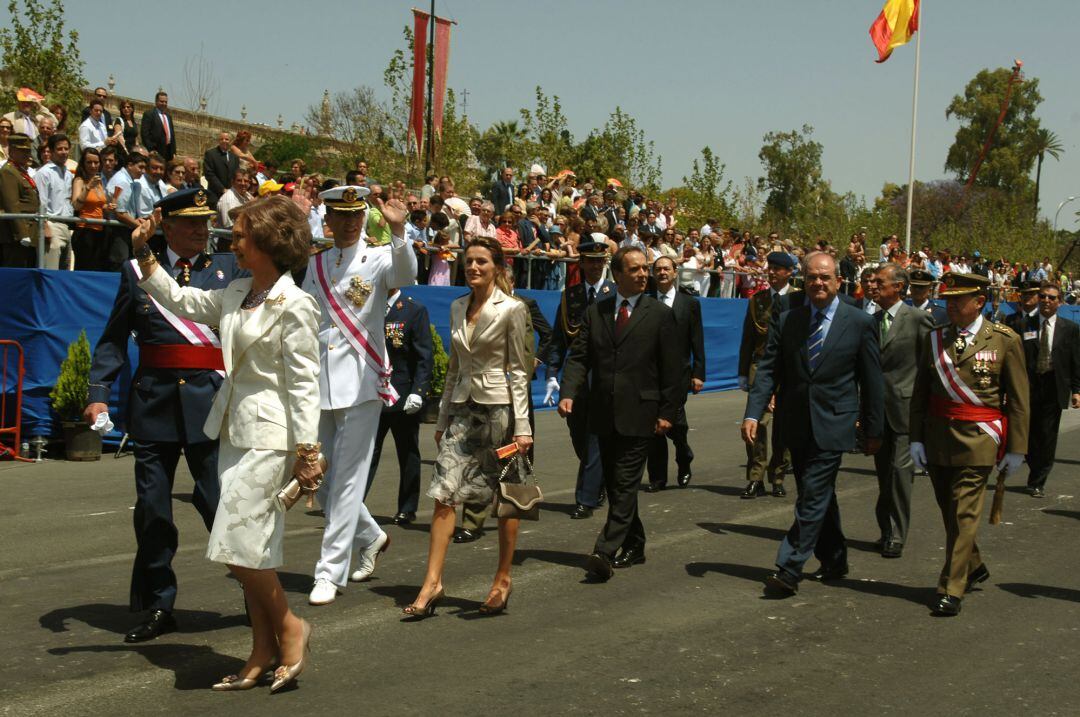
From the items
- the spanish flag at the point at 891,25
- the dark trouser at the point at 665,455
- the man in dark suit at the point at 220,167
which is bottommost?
the dark trouser at the point at 665,455

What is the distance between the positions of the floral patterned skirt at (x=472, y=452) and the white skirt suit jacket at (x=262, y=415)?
61.7 inches

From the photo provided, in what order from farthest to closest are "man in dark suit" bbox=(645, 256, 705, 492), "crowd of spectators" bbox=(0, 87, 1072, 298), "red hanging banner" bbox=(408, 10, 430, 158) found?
"red hanging banner" bbox=(408, 10, 430, 158) → "crowd of spectators" bbox=(0, 87, 1072, 298) → "man in dark suit" bbox=(645, 256, 705, 492)

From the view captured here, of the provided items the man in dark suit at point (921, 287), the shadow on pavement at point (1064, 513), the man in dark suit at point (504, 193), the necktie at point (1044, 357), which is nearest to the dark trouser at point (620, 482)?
the man in dark suit at point (921, 287)

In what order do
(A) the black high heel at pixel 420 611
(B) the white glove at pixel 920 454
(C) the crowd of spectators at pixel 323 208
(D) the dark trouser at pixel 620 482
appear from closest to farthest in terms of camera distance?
1. (A) the black high heel at pixel 420 611
2. (B) the white glove at pixel 920 454
3. (D) the dark trouser at pixel 620 482
4. (C) the crowd of spectators at pixel 323 208

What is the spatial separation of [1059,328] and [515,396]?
795 centimetres

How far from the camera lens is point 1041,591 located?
7684 mm

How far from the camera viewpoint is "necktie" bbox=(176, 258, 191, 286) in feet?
20.2

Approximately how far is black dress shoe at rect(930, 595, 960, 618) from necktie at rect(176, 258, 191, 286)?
14.2ft

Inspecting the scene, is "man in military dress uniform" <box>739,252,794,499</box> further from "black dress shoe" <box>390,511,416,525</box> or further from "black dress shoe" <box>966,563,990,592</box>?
"black dress shoe" <box>390,511,416,525</box>

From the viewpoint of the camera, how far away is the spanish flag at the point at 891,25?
3375cm

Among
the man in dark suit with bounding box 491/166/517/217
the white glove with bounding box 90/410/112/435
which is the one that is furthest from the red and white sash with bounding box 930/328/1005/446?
the man in dark suit with bounding box 491/166/517/217

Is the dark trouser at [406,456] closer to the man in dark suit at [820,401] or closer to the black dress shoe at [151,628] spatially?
the man in dark suit at [820,401]

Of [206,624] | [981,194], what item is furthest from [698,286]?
[981,194]

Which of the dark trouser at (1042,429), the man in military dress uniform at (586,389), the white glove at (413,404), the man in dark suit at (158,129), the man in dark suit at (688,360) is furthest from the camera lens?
the man in dark suit at (158,129)
